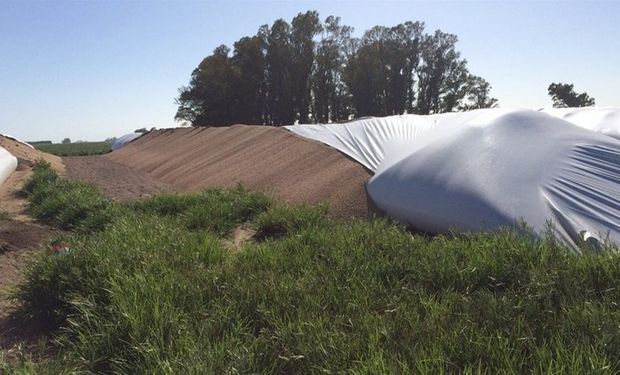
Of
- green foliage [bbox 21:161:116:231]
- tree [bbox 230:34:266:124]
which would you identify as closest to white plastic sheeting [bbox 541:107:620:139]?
green foliage [bbox 21:161:116:231]

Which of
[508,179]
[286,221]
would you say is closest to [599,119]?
[508,179]

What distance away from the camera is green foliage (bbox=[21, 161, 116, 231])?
452cm

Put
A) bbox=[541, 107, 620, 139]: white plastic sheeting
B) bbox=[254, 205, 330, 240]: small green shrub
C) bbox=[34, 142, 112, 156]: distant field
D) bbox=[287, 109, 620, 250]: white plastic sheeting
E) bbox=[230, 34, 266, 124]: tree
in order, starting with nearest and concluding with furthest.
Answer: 1. bbox=[287, 109, 620, 250]: white plastic sheeting
2. bbox=[254, 205, 330, 240]: small green shrub
3. bbox=[541, 107, 620, 139]: white plastic sheeting
4. bbox=[34, 142, 112, 156]: distant field
5. bbox=[230, 34, 266, 124]: tree

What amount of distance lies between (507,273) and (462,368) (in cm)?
86

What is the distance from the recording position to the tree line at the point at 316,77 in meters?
39.1

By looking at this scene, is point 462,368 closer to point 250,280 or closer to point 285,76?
point 250,280

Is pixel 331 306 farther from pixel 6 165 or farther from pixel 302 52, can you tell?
pixel 302 52

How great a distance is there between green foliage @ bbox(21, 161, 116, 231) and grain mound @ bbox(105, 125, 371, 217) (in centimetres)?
215

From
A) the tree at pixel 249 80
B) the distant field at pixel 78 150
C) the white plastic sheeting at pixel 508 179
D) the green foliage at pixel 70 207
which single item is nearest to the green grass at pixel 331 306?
the white plastic sheeting at pixel 508 179

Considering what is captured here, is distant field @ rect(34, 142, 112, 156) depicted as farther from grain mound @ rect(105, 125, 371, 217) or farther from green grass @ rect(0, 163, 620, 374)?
green grass @ rect(0, 163, 620, 374)

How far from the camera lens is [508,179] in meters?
3.32

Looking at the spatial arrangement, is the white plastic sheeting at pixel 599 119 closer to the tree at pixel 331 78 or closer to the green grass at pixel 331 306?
the green grass at pixel 331 306

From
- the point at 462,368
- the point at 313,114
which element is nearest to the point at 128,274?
the point at 462,368

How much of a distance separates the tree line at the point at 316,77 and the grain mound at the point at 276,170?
27449 mm
